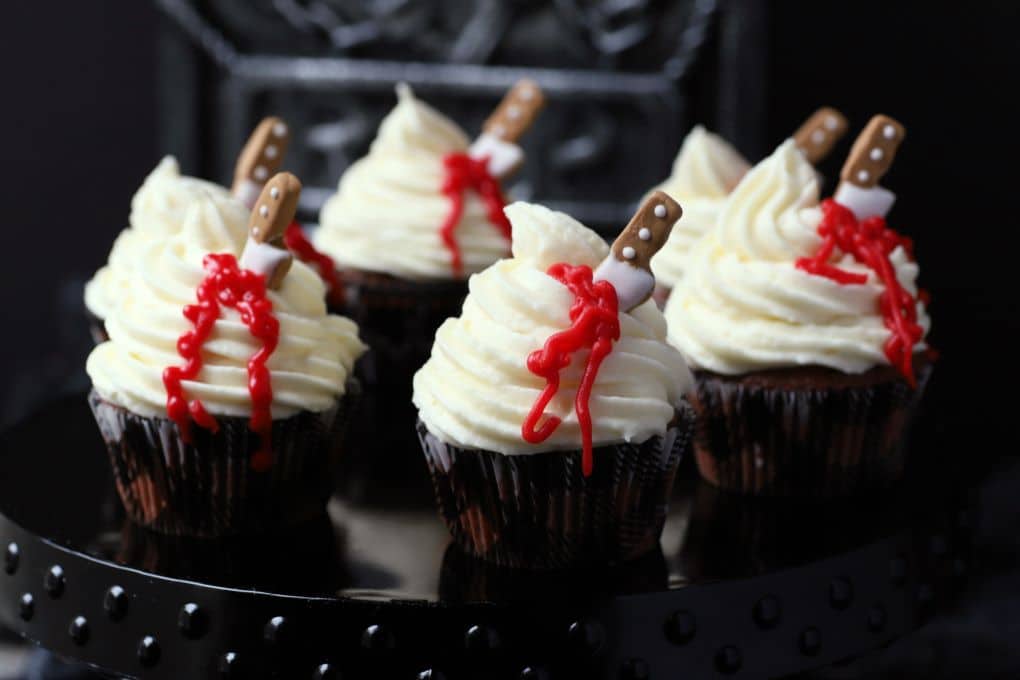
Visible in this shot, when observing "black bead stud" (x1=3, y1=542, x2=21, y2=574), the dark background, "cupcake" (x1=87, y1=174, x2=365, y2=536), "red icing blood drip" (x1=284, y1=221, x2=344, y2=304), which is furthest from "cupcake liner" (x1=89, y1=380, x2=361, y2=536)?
the dark background

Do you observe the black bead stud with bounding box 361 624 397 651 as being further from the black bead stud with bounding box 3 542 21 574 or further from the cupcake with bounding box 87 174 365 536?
the black bead stud with bounding box 3 542 21 574

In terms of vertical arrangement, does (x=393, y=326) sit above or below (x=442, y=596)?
below

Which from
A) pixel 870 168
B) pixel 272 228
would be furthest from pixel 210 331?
pixel 870 168

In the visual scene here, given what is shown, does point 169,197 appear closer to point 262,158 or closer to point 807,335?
point 262,158

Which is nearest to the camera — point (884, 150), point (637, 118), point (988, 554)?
point (884, 150)

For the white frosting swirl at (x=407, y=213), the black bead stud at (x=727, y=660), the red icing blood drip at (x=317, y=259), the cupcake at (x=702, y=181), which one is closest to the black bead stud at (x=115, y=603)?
the black bead stud at (x=727, y=660)

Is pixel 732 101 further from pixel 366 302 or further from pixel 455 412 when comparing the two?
pixel 455 412

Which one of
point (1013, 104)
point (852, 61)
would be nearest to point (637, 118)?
point (852, 61)
